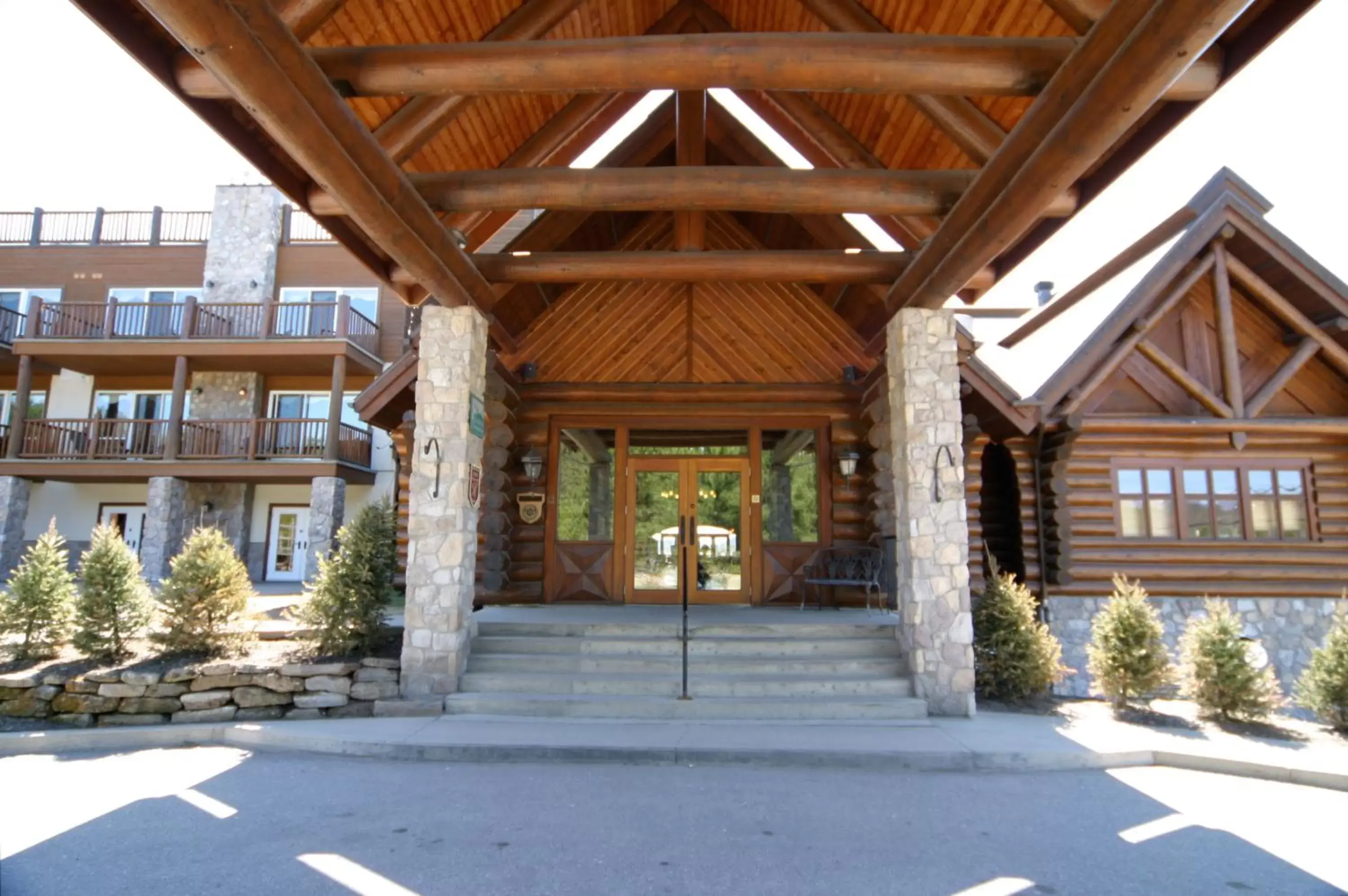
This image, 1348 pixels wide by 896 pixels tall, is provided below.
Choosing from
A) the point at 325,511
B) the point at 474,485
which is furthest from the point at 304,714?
the point at 325,511

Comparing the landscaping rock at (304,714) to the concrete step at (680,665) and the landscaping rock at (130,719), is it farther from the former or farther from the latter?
the concrete step at (680,665)

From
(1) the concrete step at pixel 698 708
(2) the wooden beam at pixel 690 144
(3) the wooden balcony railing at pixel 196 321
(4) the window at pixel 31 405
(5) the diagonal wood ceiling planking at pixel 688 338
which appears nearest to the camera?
(1) the concrete step at pixel 698 708

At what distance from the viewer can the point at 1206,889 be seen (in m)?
3.58

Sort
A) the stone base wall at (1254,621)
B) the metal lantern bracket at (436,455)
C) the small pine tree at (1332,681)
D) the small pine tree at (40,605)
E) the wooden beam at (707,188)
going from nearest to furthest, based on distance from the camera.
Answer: the wooden beam at (707,188)
the small pine tree at (1332,681)
the metal lantern bracket at (436,455)
the small pine tree at (40,605)
the stone base wall at (1254,621)

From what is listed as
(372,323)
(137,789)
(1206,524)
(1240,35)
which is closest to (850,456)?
(1206,524)

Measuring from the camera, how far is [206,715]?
6.78 m

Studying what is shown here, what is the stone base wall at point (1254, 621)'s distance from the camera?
1042 cm

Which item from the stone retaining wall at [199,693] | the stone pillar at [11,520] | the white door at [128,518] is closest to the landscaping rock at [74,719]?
the stone retaining wall at [199,693]

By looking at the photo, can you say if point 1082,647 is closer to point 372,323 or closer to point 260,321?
point 372,323

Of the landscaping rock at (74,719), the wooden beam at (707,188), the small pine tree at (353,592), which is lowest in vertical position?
the landscaping rock at (74,719)

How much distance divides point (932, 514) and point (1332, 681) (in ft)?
12.4

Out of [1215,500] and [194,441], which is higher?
[194,441]

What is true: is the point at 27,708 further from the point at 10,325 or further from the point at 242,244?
the point at 10,325

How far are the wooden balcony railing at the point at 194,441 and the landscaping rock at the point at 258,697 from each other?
12.0 metres
